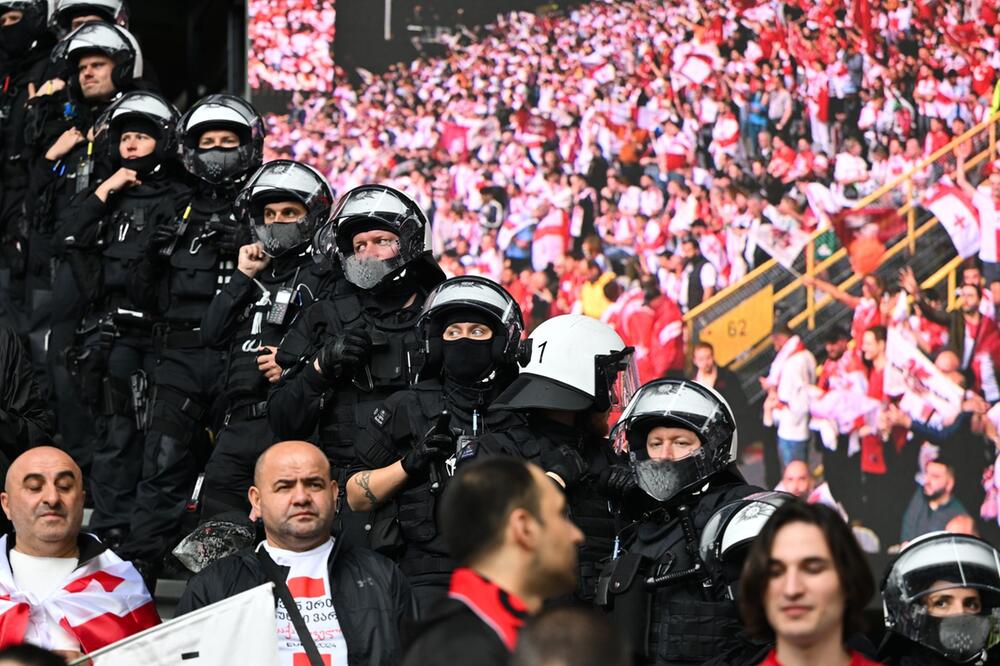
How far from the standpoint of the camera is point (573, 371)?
6.70 m

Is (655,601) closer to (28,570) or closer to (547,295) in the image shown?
(28,570)

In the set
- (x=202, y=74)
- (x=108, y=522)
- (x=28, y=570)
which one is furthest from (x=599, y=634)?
(x=202, y=74)

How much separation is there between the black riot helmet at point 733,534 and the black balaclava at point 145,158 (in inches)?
154

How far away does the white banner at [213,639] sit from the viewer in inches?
215

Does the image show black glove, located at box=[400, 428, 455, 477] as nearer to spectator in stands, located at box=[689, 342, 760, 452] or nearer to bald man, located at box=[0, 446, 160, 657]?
bald man, located at box=[0, 446, 160, 657]

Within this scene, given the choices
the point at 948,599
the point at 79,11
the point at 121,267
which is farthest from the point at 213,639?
the point at 79,11

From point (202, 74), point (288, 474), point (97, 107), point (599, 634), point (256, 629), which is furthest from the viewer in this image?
point (202, 74)

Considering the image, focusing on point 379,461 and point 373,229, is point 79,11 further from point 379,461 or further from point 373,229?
point 379,461

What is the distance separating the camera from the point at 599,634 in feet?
11.3

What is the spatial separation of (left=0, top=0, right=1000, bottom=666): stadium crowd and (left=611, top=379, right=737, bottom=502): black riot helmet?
1cm

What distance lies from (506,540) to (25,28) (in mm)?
7693

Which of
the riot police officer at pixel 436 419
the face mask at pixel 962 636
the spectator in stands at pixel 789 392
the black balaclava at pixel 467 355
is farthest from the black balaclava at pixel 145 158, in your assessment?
the spectator in stands at pixel 789 392

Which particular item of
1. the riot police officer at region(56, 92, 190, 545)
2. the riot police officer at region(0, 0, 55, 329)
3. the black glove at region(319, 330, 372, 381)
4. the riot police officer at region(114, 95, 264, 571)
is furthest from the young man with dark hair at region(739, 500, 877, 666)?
the riot police officer at region(0, 0, 55, 329)

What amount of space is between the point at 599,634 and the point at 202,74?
38.4ft
